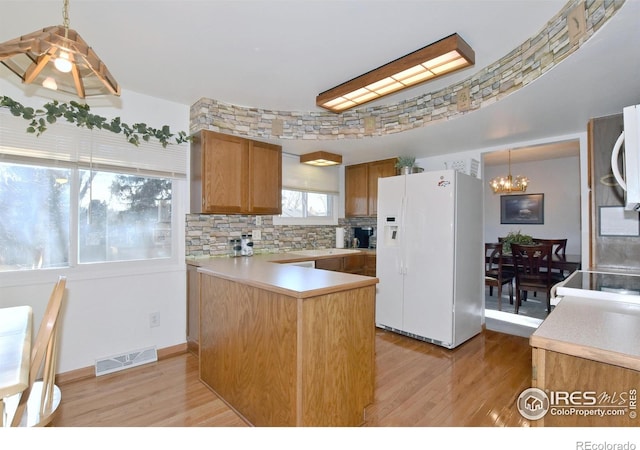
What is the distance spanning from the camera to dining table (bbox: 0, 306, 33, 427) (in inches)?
39.7

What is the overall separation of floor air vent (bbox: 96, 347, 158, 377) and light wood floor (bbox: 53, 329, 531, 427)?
69mm

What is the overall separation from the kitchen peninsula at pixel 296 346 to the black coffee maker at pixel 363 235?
8.41ft

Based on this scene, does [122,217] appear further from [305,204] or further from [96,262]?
[305,204]

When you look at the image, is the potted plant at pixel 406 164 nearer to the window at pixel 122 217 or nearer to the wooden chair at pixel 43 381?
the window at pixel 122 217

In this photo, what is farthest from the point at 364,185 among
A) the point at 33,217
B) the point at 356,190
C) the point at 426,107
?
the point at 33,217

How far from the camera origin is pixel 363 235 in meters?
4.70

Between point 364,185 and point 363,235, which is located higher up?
point 364,185

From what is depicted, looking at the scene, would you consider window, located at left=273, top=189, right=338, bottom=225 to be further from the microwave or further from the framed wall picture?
the framed wall picture

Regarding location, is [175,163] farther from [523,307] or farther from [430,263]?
[523,307]

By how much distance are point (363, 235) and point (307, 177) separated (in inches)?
48.4

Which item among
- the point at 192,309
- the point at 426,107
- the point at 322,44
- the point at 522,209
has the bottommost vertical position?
the point at 192,309

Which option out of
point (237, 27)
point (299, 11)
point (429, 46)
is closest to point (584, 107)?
point (429, 46)

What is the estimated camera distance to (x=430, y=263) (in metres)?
3.20

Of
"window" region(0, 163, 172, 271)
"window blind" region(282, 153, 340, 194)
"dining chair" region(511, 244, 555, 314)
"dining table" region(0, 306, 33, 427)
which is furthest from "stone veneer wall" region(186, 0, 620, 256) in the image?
"dining chair" region(511, 244, 555, 314)
